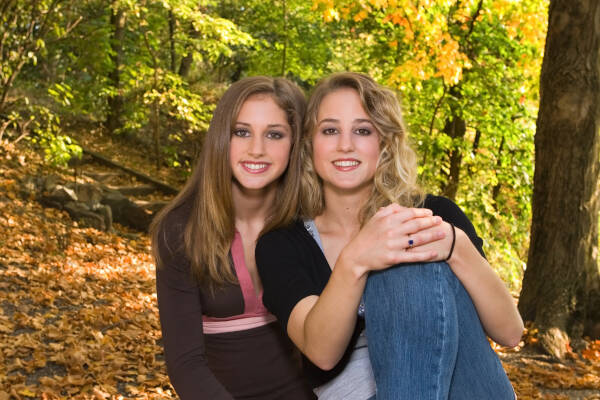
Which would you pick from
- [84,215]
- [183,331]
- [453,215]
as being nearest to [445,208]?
[453,215]

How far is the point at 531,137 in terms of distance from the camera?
8.98 meters

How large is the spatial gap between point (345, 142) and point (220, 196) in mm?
568

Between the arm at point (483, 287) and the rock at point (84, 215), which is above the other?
the arm at point (483, 287)

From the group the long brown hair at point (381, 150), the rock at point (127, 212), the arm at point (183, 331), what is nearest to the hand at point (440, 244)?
the long brown hair at point (381, 150)

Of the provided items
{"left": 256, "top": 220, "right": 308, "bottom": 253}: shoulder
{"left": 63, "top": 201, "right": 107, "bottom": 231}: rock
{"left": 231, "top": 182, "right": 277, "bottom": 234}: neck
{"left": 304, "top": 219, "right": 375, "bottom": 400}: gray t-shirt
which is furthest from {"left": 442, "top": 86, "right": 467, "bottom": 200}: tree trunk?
{"left": 304, "top": 219, "right": 375, "bottom": 400}: gray t-shirt

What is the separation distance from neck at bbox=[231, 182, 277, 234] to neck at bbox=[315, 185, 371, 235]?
0.25 m

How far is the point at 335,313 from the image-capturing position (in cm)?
195

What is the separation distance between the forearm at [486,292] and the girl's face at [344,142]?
0.55 metres

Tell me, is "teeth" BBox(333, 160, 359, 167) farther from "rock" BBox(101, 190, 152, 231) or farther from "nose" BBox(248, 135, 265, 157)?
"rock" BBox(101, 190, 152, 231)

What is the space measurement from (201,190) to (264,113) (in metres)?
0.42

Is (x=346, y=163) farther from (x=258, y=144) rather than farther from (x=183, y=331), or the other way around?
(x=183, y=331)

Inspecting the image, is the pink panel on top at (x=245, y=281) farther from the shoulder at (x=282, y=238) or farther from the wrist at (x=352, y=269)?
the wrist at (x=352, y=269)

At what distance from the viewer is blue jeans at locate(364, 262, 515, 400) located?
1884 mm

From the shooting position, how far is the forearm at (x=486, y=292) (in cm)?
204
